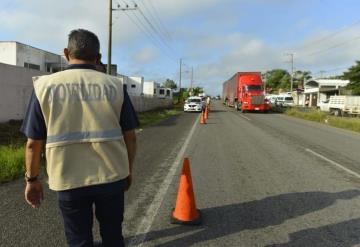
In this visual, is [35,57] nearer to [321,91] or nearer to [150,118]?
[150,118]

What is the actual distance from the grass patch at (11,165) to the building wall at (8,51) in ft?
90.5

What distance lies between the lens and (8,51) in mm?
35906

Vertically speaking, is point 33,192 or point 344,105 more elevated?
point 344,105

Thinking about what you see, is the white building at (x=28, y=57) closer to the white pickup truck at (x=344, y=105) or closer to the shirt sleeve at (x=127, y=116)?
the white pickup truck at (x=344, y=105)

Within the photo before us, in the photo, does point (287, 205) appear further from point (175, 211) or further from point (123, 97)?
point (123, 97)

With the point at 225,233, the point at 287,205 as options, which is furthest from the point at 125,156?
the point at 287,205

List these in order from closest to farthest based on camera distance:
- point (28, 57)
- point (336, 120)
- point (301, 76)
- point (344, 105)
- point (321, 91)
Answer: point (336, 120), point (28, 57), point (344, 105), point (321, 91), point (301, 76)

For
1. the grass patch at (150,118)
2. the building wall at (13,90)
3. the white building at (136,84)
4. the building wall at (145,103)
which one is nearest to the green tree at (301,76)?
the white building at (136,84)

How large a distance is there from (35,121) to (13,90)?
16701 mm

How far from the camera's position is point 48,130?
3.13m

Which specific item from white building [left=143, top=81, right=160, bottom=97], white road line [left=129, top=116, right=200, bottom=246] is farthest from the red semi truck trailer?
white building [left=143, top=81, right=160, bottom=97]

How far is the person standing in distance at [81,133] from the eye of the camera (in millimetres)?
3105

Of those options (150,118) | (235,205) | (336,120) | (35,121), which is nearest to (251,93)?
(336,120)

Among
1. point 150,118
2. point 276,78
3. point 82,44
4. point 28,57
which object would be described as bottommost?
point 150,118
